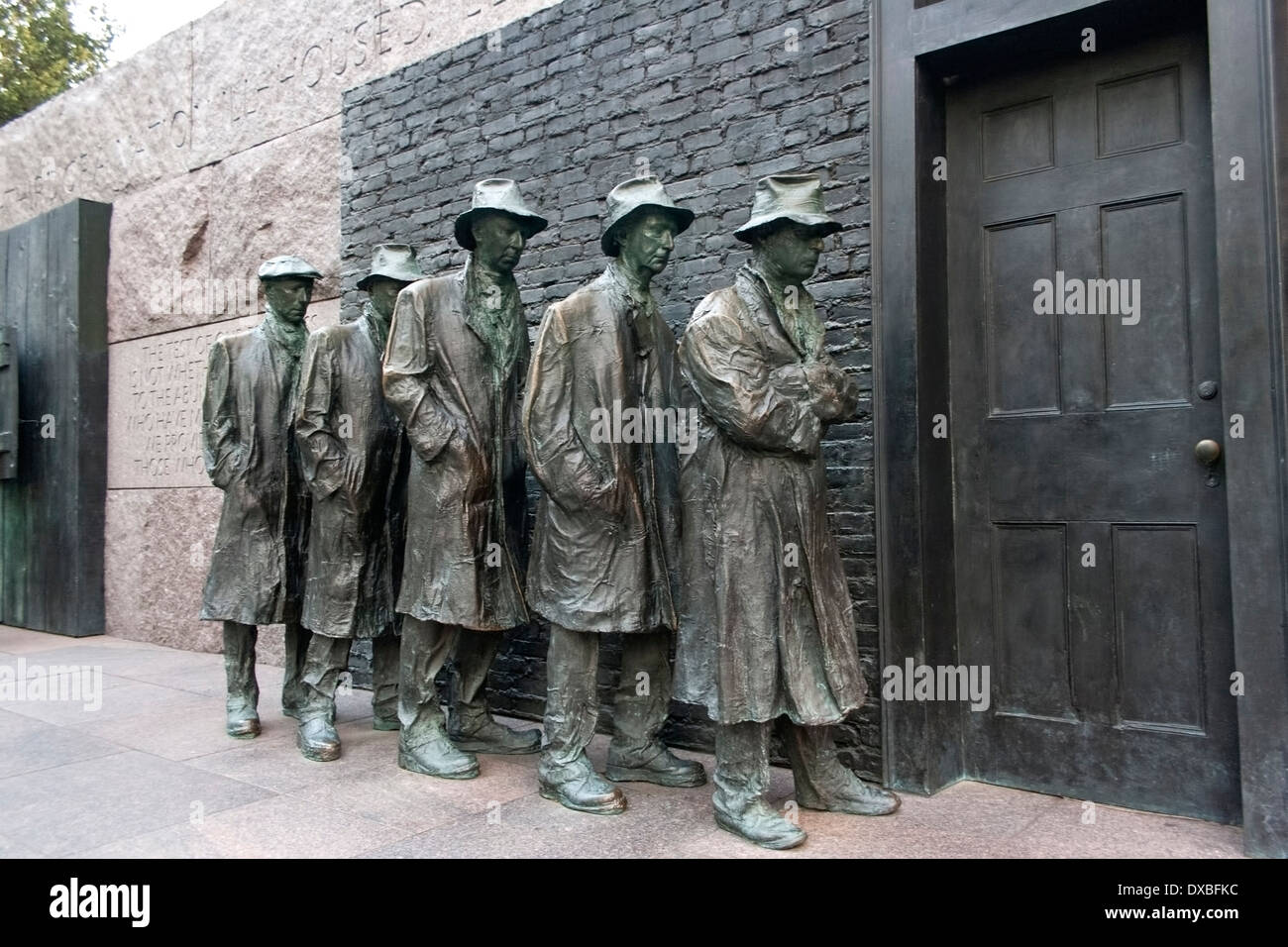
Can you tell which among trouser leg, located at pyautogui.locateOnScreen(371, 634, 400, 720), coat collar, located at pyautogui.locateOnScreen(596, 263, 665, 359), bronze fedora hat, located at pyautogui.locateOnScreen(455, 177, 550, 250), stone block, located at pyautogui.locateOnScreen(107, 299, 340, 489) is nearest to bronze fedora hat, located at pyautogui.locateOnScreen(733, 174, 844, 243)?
coat collar, located at pyautogui.locateOnScreen(596, 263, 665, 359)

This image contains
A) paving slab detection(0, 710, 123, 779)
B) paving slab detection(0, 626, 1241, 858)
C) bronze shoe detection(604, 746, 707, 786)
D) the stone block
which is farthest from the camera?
the stone block

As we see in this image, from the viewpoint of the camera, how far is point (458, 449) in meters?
4.49

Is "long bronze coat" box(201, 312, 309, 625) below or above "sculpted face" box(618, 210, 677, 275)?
below

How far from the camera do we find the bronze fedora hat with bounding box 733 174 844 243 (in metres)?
3.74

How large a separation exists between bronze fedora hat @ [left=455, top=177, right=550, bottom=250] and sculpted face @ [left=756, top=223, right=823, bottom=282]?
1.24m

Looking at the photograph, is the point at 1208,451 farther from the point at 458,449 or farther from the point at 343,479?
the point at 343,479

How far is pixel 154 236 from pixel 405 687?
5703mm

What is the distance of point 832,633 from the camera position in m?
3.73

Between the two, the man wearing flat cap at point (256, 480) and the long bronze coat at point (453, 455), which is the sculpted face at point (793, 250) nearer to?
the long bronze coat at point (453, 455)

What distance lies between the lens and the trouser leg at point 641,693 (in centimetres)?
446

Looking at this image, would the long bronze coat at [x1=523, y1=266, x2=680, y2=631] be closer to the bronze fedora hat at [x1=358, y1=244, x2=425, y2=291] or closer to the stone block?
the bronze fedora hat at [x1=358, y1=244, x2=425, y2=291]

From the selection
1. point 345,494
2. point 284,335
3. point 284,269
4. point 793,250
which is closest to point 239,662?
point 345,494

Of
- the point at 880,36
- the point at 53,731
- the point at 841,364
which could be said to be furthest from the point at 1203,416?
the point at 53,731

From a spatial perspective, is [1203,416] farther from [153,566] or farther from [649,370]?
[153,566]
